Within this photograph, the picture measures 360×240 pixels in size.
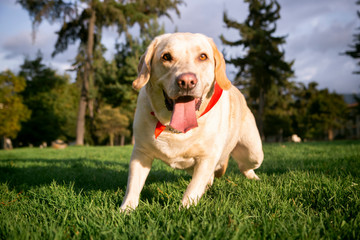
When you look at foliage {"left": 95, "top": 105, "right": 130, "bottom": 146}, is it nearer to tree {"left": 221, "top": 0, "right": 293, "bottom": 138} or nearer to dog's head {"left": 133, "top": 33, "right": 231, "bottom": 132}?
tree {"left": 221, "top": 0, "right": 293, "bottom": 138}

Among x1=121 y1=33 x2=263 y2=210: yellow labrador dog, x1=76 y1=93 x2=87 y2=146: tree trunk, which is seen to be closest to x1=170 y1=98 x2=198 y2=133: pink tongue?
x1=121 y1=33 x2=263 y2=210: yellow labrador dog

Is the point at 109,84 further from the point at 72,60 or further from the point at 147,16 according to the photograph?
the point at 147,16

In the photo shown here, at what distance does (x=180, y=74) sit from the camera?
229 cm

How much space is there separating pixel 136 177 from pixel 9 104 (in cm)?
3295

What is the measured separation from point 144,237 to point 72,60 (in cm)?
2385

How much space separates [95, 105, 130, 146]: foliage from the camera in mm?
28453

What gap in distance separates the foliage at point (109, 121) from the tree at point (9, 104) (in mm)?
8974

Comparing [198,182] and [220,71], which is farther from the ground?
[220,71]

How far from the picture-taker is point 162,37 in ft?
9.16

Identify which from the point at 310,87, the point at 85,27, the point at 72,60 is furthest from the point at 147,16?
the point at 310,87

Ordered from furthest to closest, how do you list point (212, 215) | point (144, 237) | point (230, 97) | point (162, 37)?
point (230, 97) → point (162, 37) → point (212, 215) → point (144, 237)

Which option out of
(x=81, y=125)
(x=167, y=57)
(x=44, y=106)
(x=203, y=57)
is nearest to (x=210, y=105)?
(x=203, y=57)

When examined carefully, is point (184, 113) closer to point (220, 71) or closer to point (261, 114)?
point (220, 71)

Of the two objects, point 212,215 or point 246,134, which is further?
point 246,134
